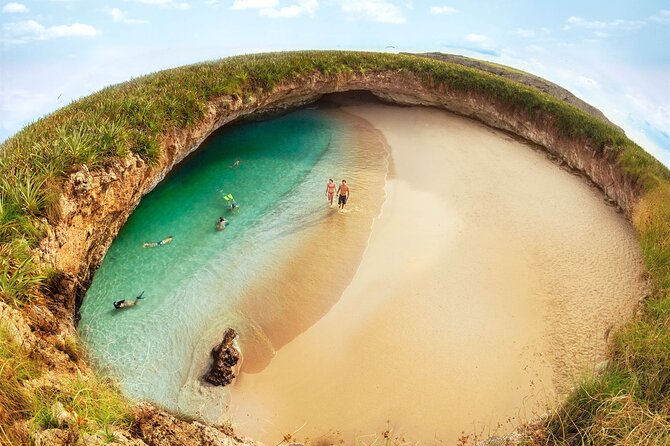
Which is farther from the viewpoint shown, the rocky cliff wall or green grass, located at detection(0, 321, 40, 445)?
the rocky cliff wall

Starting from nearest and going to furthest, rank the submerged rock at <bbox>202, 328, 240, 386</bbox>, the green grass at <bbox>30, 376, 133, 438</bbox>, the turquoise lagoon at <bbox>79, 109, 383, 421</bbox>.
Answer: the green grass at <bbox>30, 376, 133, 438</bbox> < the submerged rock at <bbox>202, 328, 240, 386</bbox> < the turquoise lagoon at <bbox>79, 109, 383, 421</bbox>

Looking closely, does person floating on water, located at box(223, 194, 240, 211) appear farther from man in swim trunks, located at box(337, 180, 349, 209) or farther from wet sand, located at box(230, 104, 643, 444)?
wet sand, located at box(230, 104, 643, 444)

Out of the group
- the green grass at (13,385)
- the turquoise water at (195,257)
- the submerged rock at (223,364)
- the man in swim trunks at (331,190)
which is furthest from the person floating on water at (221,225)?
the green grass at (13,385)

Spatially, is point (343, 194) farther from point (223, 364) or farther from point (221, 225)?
point (223, 364)

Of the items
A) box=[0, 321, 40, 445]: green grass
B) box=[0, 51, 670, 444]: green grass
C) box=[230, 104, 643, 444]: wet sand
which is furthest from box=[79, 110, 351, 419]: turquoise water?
box=[0, 321, 40, 445]: green grass

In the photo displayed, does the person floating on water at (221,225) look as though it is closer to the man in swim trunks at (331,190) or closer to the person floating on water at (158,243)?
the person floating on water at (158,243)

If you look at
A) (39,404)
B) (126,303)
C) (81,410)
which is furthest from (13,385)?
(126,303)

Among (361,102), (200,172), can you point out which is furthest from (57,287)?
(361,102)
